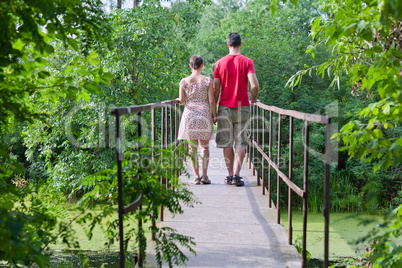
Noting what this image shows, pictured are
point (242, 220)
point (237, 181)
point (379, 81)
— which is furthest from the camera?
point (237, 181)

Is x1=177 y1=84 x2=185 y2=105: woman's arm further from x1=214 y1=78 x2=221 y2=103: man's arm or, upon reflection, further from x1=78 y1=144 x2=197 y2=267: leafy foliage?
x1=78 y1=144 x2=197 y2=267: leafy foliage

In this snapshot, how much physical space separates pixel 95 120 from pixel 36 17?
293 inches

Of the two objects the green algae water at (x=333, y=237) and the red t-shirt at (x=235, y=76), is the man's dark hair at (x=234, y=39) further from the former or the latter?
the green algae water at (x=333, y=237)

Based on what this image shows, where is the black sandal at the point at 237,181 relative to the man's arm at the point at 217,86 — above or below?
below

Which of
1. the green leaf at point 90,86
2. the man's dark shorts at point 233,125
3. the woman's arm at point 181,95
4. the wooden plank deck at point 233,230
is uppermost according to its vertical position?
the woman's arm at point 181,95

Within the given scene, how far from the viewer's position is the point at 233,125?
480 centimetres

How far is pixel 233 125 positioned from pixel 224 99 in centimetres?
29

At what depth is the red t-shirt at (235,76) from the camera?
4688mm

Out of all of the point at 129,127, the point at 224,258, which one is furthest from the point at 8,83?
the point at 129,127

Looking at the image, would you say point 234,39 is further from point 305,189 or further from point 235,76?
point 305,189

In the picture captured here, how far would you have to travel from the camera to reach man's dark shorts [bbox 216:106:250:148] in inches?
186

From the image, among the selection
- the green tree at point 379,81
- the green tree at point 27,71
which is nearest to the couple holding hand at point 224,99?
the green tree at point 379,81

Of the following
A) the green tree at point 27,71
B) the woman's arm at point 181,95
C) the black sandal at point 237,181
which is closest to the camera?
the green tree at point 27,71

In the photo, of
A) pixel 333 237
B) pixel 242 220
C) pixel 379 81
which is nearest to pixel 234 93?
pixel 242 220
